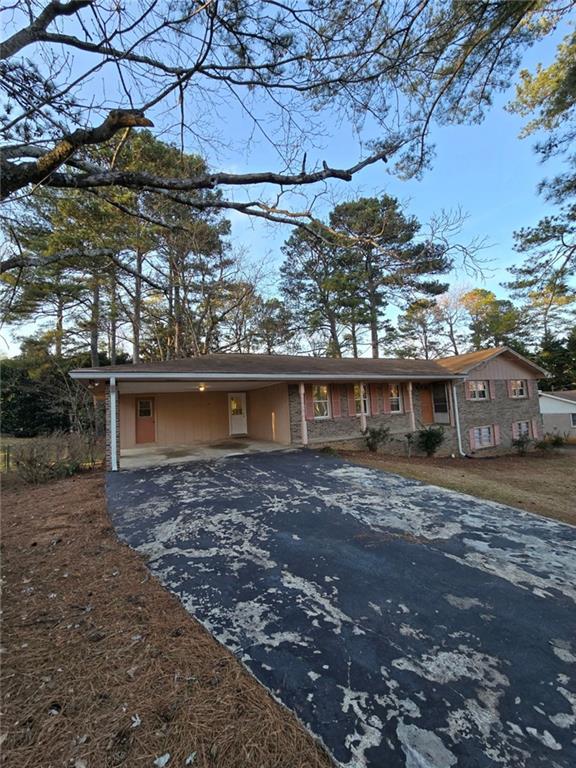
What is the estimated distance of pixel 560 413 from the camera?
23.1m

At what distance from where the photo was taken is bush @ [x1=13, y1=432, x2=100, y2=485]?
7770 millimetres

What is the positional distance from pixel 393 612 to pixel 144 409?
40.2ft

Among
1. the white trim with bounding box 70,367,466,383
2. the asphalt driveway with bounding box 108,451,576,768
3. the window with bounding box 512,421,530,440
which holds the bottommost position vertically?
the asphalt driveway with bounding box 108,451,576,768

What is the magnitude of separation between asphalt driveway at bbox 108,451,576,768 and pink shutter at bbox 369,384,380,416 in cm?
767

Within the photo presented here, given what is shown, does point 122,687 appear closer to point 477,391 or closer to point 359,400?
point 359,400

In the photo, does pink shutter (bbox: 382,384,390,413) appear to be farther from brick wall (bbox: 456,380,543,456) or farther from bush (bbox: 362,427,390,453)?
brick wall (bbox: 456,380,543,456)

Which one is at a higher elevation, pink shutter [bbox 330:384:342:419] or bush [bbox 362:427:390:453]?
pink shutter [bbox 330:384:342:419]

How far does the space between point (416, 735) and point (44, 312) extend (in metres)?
18.2

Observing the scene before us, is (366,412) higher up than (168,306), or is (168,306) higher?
(168,306)

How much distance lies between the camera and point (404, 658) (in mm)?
2068

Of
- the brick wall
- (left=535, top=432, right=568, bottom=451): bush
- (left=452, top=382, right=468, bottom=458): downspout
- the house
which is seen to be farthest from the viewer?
(left=535, top=432, right=568, bottom=451): bush

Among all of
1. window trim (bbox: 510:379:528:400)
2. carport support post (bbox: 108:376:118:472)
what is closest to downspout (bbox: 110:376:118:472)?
carport support post (bbox: 108:376:118:472)

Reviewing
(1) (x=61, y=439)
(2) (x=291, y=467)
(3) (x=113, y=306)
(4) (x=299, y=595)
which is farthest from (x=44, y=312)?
(4) (x=299, y=595)

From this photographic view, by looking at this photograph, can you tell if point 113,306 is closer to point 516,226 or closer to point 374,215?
point 374,215
